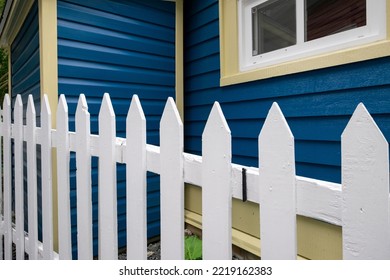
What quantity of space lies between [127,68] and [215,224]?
2297 millimetres

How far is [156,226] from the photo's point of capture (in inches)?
120

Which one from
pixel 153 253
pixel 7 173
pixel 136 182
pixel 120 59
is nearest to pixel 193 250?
pixel 153 253

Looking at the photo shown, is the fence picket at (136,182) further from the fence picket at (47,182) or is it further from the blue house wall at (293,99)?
the blue house wall at (293,99)

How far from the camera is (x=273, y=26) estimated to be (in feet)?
8.27

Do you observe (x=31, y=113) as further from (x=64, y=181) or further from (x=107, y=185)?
(x=107, y=185)

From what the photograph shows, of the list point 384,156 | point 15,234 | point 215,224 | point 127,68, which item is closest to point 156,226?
point 15,234

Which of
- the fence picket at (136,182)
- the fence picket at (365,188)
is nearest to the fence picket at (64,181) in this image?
the fence picket at (136,182)

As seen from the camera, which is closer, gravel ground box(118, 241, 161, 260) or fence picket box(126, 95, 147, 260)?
fence picket box(126, 95, 147, 260)

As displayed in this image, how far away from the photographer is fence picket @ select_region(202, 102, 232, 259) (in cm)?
88

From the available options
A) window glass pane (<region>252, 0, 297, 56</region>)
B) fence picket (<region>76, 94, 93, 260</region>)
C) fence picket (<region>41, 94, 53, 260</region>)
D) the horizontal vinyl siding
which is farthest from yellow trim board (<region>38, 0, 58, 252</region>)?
window glass pane (<region>252, 0, 297, 56</region>)

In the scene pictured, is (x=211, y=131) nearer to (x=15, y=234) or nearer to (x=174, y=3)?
(x=15, y=234)

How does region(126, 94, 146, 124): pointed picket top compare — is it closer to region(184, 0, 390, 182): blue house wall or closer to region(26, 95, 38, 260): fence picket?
region(26, 95, 38, 260): fence picket

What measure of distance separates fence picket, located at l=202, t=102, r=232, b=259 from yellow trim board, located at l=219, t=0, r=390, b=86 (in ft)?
4.52

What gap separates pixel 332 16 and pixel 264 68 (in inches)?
24.3
